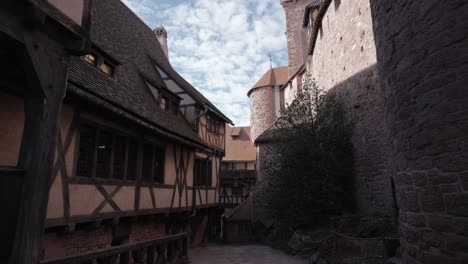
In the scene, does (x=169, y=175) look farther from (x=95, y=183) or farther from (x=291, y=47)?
(x=291, y=47)

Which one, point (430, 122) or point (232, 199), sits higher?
point (430, 122)

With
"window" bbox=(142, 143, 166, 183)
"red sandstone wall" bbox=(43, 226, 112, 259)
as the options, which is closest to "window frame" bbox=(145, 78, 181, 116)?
"window" bbox=(142, 143, 166, 183)

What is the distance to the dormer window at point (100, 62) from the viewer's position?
24.9 feet

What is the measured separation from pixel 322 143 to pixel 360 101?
2.18m

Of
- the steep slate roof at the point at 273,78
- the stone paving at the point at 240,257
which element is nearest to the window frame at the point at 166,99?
the stone paving at the point at 240,257

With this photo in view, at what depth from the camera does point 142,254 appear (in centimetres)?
632

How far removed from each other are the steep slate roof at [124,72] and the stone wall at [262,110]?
55.3 ft

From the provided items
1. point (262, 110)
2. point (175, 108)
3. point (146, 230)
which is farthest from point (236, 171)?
point (146, 230)

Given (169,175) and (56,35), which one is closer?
(56,35)

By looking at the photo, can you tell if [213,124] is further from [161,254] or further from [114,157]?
[161,254]

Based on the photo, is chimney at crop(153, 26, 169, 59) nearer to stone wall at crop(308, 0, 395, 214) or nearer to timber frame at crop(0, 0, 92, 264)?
stone wall at crop(308, 0, 395, 214)

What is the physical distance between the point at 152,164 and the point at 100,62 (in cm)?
312

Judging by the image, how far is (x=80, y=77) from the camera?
20.9ft

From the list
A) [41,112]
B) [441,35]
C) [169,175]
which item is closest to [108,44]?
[169,175]
